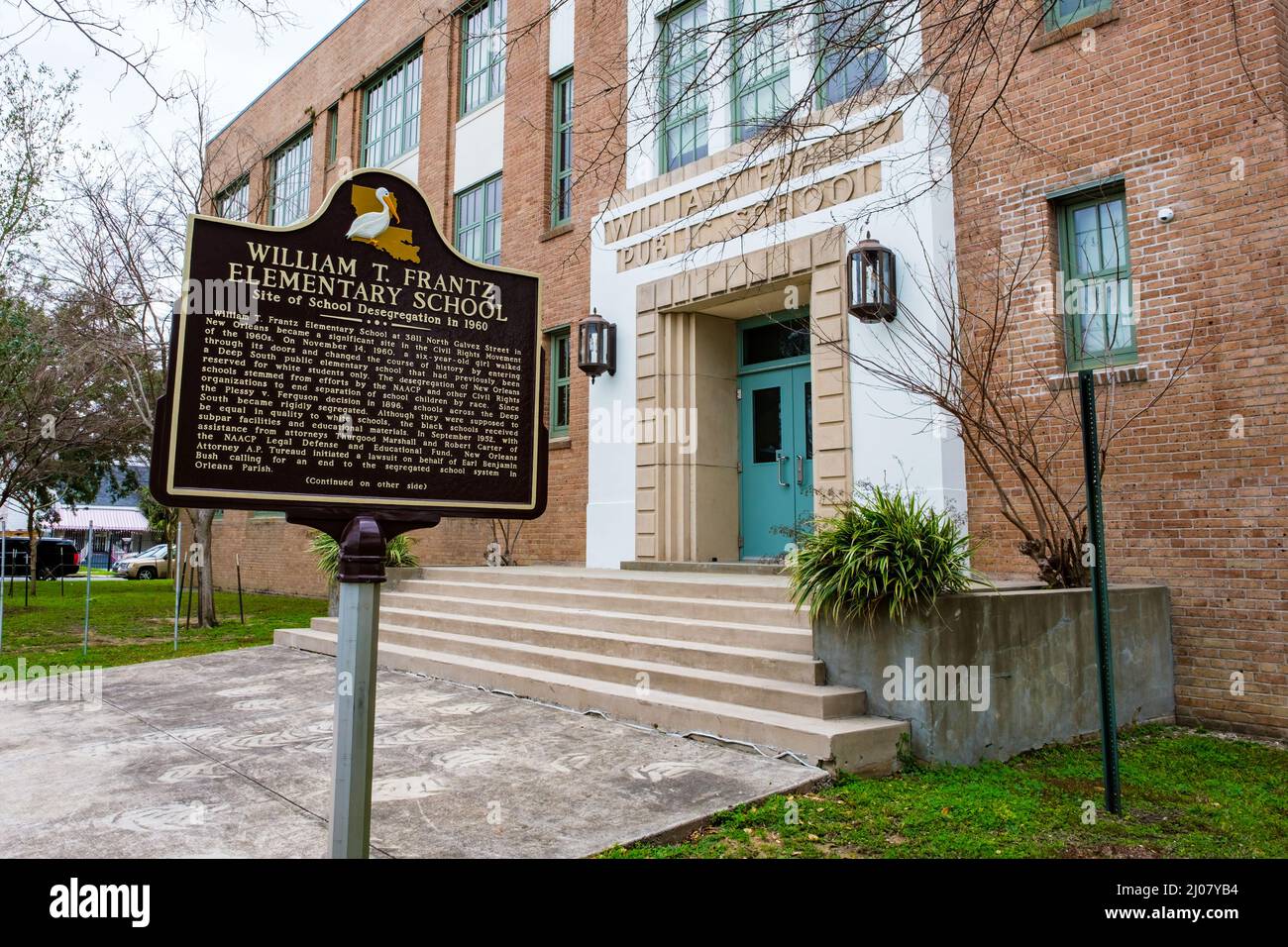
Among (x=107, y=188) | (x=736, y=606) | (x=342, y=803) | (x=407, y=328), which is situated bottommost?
(x=342, y=803)

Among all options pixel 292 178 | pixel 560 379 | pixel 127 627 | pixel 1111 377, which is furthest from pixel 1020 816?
pixel 292 178

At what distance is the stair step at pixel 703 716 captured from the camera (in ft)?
17.9

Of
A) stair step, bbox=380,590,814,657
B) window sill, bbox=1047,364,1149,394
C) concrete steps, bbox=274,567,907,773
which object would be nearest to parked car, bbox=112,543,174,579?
stair step, bbox=380,590,814,657

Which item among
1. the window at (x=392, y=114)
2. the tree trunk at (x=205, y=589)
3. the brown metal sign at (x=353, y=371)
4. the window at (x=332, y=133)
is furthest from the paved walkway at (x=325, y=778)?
the window at (x=332, y=133)

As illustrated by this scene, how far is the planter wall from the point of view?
581cm

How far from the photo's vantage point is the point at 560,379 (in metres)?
14.0

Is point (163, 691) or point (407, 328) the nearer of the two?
point (407, 328)

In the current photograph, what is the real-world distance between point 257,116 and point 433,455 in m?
23.8

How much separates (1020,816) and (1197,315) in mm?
4941

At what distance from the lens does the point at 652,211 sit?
12.1 m
